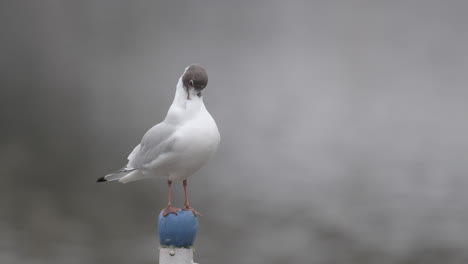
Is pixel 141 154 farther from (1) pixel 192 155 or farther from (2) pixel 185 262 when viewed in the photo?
(2) pixel 185 262

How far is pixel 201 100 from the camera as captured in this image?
11.5ft

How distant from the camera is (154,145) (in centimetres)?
354

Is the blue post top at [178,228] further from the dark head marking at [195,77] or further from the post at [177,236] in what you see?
the dark head marking at [195,77]

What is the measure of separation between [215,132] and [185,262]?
64 cm

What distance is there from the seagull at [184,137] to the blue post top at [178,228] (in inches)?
1.2

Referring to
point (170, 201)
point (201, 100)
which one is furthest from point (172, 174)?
point (201, 100)

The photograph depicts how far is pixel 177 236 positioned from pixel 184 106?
0.61 m

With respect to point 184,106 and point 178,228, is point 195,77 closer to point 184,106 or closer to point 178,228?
point 184,106

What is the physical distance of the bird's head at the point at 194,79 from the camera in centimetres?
343

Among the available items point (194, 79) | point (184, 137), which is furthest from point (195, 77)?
point (184, 137)

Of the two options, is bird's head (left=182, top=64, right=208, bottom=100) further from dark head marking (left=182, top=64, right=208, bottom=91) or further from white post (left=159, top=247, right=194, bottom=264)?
white post (left=159, top=247, right=194, bottom=264)

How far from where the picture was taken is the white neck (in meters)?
3.46

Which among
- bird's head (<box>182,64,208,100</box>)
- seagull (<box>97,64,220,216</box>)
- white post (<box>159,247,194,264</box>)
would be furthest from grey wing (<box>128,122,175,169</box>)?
white post (<box>159,247,194,264</box>)

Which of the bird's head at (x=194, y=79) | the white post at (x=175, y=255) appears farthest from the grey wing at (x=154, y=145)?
the white post at (x=175, y=255)
